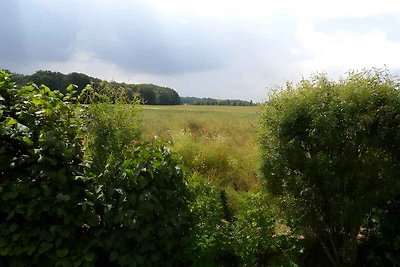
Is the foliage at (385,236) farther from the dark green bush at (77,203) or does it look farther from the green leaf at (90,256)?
the green leaf at (90,256)

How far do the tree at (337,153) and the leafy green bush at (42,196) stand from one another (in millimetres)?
2256

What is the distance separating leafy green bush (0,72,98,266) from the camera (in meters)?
3.71

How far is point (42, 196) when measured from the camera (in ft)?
12.2

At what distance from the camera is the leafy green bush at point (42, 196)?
3.71 m

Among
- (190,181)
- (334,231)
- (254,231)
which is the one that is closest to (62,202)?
(190,181)

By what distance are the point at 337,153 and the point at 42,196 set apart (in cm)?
305

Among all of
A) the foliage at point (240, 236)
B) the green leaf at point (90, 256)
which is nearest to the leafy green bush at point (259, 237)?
the foliage at point (240, 236)

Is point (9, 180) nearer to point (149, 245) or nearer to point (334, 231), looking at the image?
point (149, 245)

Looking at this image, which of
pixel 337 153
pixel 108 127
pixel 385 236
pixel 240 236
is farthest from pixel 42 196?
pixel 385 236

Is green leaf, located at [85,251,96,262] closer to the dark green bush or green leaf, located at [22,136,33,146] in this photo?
the dark green bush

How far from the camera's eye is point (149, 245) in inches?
148

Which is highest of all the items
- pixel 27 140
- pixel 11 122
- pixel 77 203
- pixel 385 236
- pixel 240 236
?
pixel 11 122

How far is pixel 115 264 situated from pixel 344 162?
259 centimetres

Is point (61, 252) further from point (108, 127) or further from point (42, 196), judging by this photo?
point (108, 127)
